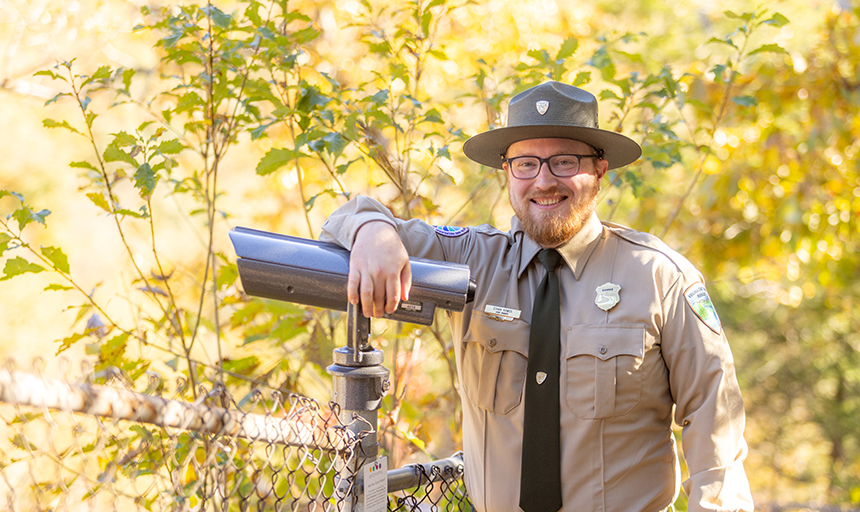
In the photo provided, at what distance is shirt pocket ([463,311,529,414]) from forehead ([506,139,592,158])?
56cm

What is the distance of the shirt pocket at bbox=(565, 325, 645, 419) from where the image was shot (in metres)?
1.83

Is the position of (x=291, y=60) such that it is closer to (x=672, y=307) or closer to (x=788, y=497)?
(x=672, y=307)

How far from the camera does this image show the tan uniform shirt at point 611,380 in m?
1.77

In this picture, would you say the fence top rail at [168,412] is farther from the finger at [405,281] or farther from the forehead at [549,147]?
the forehead at [549,147]

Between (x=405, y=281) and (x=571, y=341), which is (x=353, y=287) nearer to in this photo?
(x=405, y=281)

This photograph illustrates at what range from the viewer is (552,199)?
203 centimetres

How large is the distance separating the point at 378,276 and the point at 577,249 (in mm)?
794

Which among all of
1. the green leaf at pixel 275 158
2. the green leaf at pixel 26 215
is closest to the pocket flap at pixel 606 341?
the green leaf at pixel 275 158

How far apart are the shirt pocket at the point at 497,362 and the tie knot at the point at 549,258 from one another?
0.66ft

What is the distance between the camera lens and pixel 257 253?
1622 millimetres

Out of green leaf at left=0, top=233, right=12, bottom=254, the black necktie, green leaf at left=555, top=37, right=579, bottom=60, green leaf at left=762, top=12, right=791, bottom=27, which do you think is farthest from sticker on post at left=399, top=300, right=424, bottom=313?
green leaf at left=762, top=12, right=791, bottom=27

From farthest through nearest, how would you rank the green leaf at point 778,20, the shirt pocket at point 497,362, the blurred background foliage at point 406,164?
the green leaf at point 778,20 → the blurred background foliage at point 406,164 → the shirt pocket at point 497,362

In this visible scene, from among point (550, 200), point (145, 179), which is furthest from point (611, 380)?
point (145, 179)

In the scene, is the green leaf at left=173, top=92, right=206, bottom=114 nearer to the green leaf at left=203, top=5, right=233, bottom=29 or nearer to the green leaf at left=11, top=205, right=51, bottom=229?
the green leaf at left=203, top=5, right=233, bottom=29
